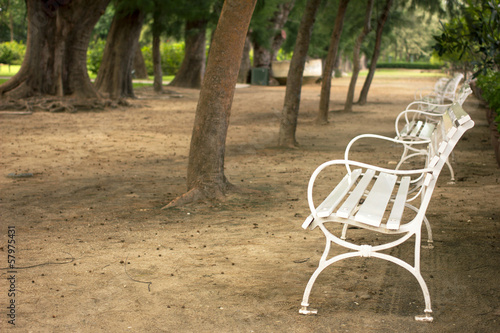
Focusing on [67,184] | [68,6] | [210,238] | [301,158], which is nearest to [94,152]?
[67,184]

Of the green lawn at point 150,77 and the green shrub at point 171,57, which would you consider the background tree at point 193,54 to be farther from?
the green shrub at point 171,57

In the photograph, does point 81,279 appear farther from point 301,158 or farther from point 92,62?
point 92,62

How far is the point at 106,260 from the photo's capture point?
4637 millimetres

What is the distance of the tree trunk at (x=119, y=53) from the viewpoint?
2186 centimetres

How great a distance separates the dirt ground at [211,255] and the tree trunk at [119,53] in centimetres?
1267

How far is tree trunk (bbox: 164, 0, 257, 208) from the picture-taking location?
6.39 m

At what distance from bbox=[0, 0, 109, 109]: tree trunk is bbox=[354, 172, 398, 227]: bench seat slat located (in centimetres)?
1514

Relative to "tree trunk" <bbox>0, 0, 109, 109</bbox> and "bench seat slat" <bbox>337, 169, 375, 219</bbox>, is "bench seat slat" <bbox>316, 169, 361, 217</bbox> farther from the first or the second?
"tree trunk" <bbox>0, 0, 109, 109</bbox>

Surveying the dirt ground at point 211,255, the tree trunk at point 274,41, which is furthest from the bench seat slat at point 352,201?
the tree trunk at point 274,41

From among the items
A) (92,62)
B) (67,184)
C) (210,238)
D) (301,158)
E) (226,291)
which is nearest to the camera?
(226,291)

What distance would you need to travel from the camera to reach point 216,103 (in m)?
6.46

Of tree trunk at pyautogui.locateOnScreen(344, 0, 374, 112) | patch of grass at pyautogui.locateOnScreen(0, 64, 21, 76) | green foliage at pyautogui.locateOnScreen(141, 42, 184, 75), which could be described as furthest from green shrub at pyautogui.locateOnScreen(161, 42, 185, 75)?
tree trunk at pyautogui.locateOnScreen(344, 0, 374, 112)

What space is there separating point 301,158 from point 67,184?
11.9ft

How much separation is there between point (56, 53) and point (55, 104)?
1966 mm
